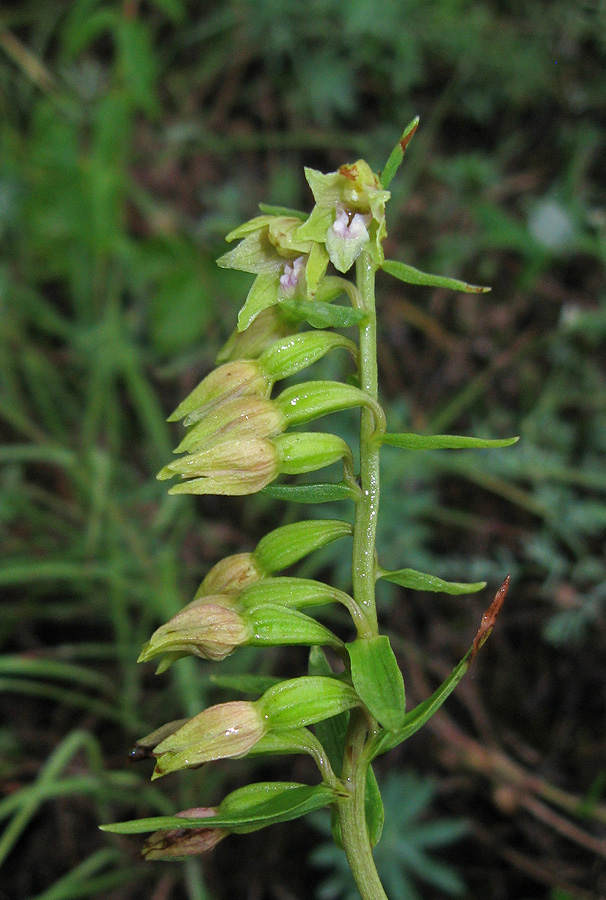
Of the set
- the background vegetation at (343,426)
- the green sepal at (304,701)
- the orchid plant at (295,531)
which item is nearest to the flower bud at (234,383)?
the orchid plant at (295,531)

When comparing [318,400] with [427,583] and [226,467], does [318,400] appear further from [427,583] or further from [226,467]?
[427,583]

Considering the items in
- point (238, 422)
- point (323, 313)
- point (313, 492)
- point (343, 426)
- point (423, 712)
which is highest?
point (323, 313)

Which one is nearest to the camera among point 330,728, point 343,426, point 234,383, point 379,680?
point 379,680

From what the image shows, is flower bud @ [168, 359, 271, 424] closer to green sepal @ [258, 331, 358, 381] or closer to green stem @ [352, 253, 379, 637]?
green sepal @ [258, 331, 358, 381]

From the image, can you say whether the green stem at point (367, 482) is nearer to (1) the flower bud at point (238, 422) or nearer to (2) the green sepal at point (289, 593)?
(2) the green sepal at point (289, 593)

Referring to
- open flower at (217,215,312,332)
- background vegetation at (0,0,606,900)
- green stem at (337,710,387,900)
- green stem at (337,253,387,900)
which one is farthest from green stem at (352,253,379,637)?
background vegetation at (0,0,606,900)

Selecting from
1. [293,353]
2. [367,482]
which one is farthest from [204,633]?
[293,353]

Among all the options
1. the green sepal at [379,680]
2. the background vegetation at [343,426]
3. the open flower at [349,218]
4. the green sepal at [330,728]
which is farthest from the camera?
the background vegetation at [343,426]
